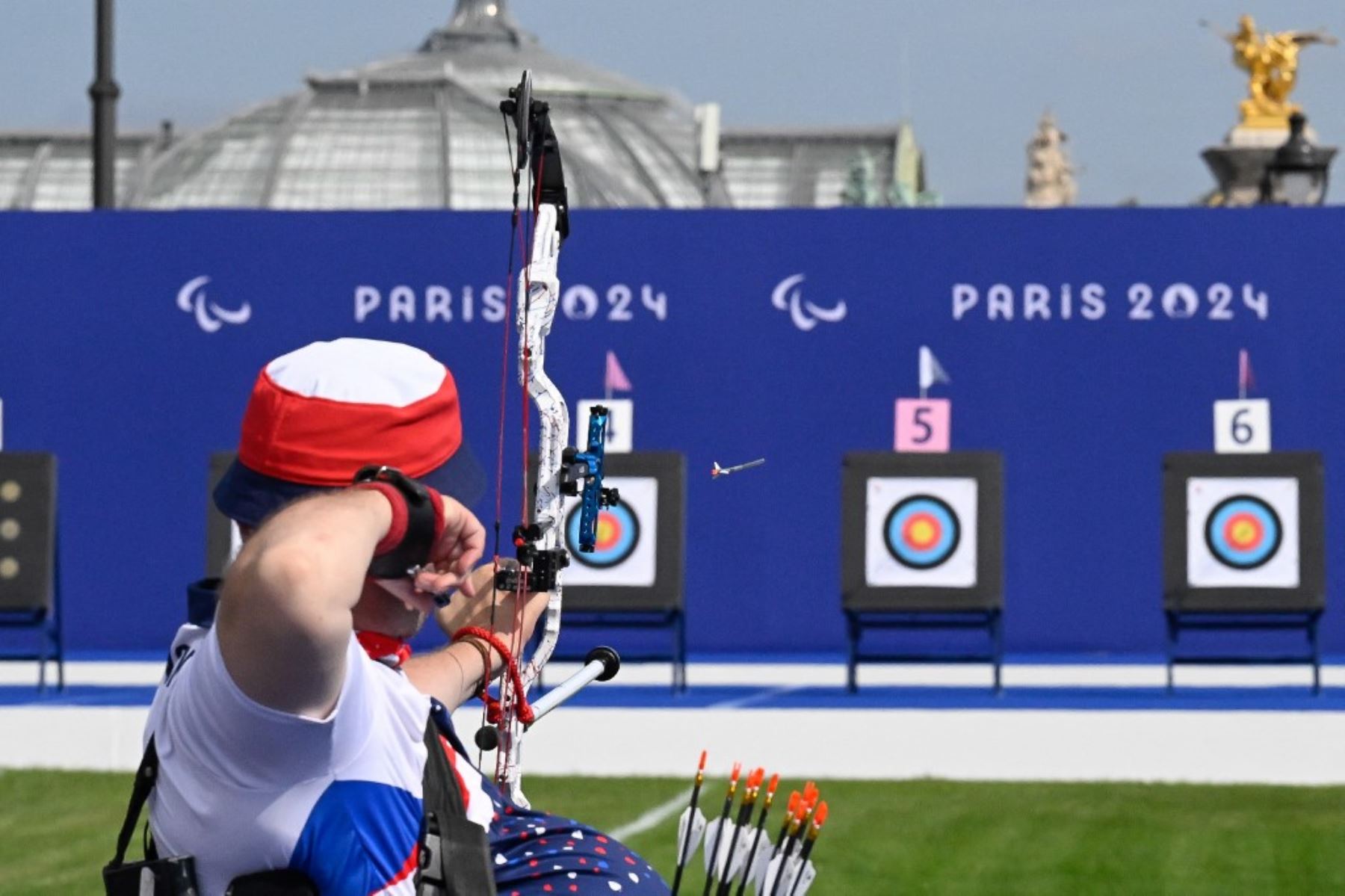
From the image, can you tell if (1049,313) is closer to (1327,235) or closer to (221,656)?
(1327,235)

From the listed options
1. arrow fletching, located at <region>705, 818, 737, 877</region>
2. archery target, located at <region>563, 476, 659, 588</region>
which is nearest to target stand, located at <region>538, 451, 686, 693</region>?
archery target, located at <region>563, 476, 659, 588</region>

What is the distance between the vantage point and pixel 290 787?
156 cm

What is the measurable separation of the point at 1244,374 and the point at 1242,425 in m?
0.22

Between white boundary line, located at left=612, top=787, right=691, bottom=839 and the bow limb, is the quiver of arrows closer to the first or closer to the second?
the bow limb

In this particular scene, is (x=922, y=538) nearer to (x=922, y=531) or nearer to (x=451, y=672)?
(x=922, y=531)

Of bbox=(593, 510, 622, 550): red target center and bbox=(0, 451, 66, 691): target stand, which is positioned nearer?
bbox=(0, 451, 66, 691): target stand

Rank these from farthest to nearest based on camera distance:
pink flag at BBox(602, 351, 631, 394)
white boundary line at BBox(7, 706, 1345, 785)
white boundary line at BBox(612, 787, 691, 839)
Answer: pink flag at BBox(602, 351, 631, 394)
white boundary line at BBox(7, 706, 1345, 785)
white boundary line at BBox(612, 787, 691, 839)

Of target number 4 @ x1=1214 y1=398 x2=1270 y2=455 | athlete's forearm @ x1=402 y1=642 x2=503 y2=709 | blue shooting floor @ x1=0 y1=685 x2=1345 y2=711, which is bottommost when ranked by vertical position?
blue shooting floor @ x1=0 y1=685 x2=1345 y2=711

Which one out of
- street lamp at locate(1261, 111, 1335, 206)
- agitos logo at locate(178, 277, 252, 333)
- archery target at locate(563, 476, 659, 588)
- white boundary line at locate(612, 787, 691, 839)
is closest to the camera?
white boundary line at locate(612, 787, 691, 839)

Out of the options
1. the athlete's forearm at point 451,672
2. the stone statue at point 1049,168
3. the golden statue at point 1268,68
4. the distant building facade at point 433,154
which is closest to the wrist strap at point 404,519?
the athlete's forearm at point 451,672

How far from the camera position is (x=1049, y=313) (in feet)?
38.4

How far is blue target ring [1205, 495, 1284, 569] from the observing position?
1084cm

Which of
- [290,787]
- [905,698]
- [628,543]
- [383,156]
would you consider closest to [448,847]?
[290,787]

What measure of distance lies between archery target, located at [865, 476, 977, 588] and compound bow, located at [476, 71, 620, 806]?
8.25 m
